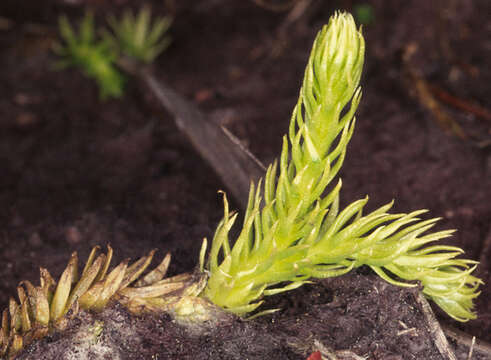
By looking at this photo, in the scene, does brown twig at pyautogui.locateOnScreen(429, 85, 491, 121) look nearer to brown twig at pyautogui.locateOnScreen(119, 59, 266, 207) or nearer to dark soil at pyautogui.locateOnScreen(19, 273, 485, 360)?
brown twig at pyautogui.locateOnScreen(119, 59, 266, 207)

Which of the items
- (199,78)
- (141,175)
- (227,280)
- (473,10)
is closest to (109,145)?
(141,175)

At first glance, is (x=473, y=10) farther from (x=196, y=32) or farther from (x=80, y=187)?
(x=80, y=187)

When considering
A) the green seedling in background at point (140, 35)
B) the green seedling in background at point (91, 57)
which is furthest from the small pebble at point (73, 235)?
the green seedling in background at point (140, 35)

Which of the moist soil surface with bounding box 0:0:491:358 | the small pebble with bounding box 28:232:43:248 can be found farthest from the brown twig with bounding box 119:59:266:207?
the small pebble with bounding box 28:232:43:248

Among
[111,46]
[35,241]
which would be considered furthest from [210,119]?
[111,46]

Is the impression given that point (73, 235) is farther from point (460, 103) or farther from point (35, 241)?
point (460, 103)

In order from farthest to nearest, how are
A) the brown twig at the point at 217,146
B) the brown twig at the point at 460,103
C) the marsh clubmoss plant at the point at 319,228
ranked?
the brown twig at the point at 460,103
the brown twig at the point at 217,146
the marsh clubmoss plant at the point at 319,228

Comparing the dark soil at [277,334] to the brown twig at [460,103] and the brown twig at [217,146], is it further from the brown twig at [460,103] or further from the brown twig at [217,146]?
the brown twig at [460,103]
